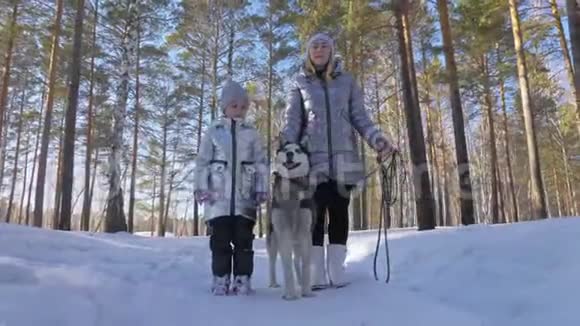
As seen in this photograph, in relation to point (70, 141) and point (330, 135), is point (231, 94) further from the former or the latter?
point (70, 141)

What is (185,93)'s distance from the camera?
17703mm

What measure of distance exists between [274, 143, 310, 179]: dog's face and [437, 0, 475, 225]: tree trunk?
24.2 feet

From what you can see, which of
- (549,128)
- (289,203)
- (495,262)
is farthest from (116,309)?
(549,128)

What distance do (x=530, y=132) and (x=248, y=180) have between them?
971 cm

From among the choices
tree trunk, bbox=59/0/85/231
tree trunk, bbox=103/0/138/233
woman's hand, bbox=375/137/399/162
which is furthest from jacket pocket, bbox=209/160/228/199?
tree trunk, bbox=59/0/85/231

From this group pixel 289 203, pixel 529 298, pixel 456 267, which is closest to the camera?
pixel 529 298

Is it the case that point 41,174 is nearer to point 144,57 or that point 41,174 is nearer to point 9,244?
point 144,57

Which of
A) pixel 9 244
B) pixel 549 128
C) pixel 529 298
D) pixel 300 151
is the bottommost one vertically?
pixel 529 298

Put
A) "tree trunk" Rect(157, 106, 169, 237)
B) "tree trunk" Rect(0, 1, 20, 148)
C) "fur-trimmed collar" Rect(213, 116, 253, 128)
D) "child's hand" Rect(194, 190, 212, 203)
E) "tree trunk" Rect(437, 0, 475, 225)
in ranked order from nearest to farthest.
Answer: "child's hand" Rect(194, 190, 212, 203)
"fur-trimmed collar" Rect(213, 116, 253, 128)
"tree trunk" Rect(437, 0, 475, 225)
"tree trunk" Rect(0, 1, 20, 148)
"tree trunk" Rect(157, 106, 169, 237)

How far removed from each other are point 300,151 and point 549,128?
2339 centimetres

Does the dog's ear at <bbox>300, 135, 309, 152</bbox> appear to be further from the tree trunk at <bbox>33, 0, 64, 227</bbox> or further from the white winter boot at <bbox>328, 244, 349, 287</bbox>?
the tree trunk at <bbox>33, 0, 64, 227</bbox>

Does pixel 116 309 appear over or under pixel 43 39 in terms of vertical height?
under

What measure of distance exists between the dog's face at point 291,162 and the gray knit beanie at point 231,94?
695mm

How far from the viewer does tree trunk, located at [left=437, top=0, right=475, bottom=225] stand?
9.36m
